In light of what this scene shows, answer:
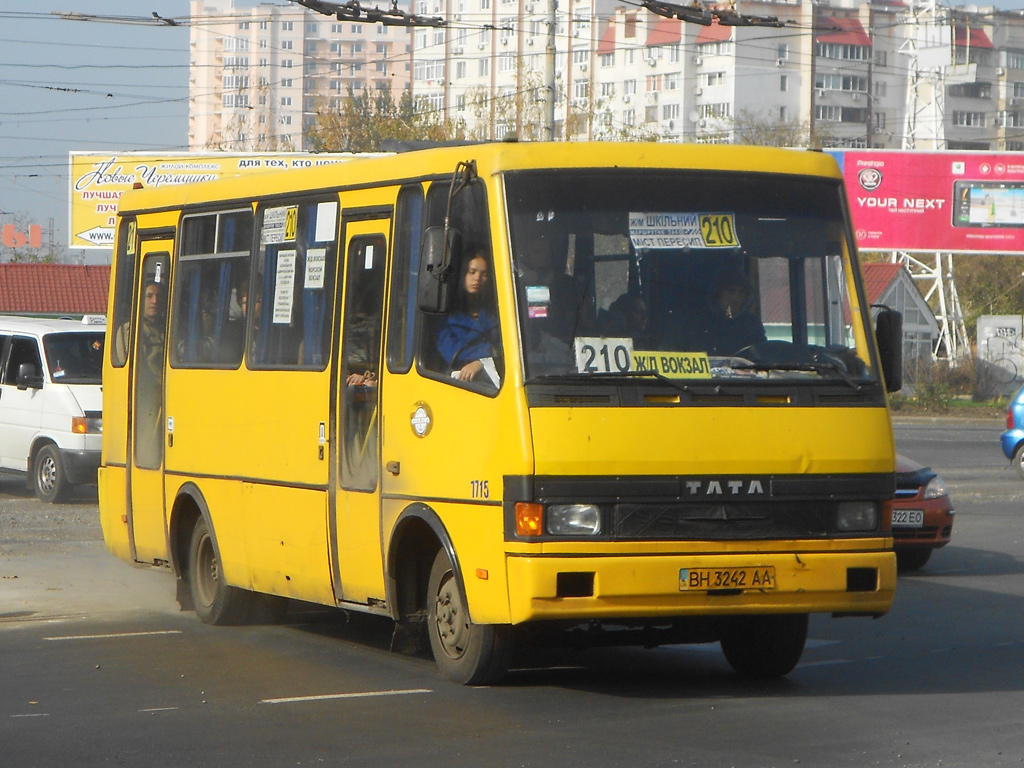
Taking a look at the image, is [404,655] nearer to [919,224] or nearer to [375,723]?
[375,723]

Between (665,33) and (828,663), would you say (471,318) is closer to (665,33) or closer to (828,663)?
(828,663)

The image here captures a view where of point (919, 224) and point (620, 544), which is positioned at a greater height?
point (919, 224)

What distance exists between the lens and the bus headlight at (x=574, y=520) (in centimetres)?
752

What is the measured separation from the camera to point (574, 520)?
754cm

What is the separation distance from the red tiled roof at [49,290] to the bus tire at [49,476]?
Result: 3836cm

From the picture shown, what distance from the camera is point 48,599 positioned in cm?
1227

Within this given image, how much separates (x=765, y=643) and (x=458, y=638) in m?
1.72

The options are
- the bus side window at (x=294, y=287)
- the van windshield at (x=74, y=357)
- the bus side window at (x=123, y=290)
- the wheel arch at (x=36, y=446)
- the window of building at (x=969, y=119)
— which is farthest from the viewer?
the window of building at (x=969, y=119)

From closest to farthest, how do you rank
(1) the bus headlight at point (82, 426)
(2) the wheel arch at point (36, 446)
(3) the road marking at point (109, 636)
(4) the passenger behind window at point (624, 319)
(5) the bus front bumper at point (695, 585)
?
(5) the bus front bumper at point (695, 585)
(4) the passenger behind window at point (624, 319)
(3) the road marking at point (109, 636)
(1) the bus headlight at point (82, 426)
(2) the wheel arch at point (36, 446)

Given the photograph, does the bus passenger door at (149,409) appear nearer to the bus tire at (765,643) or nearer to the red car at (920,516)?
the bus tire at (765,643)

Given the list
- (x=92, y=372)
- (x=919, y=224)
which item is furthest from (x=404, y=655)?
(x=919, y=224)

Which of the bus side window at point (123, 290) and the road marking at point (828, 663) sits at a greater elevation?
the bus side window at point (123, 290)

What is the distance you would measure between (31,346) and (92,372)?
3.21 feet

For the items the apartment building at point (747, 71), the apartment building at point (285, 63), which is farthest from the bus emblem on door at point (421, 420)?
the apartment building at point (285, 63)
